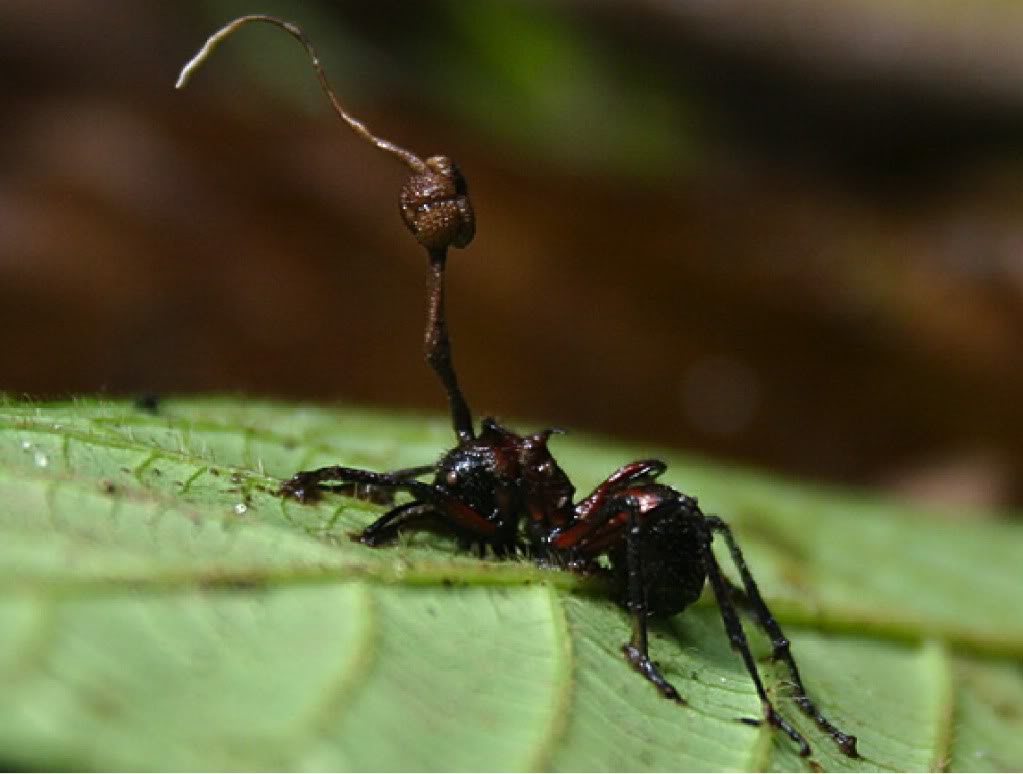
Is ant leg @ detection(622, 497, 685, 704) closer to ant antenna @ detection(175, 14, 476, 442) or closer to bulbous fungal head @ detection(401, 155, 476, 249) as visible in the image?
ant antenna @ detection(175, 14, 476, 442)

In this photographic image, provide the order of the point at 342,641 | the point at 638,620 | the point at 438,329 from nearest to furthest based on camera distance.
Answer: the point at 342,641 → the point at 638,620 → the point at 438,329

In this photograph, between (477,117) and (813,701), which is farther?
(477,117)

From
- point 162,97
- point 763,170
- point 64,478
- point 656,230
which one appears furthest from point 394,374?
point 64,478

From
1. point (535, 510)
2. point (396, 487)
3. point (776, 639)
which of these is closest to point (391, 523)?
point (396, 487)

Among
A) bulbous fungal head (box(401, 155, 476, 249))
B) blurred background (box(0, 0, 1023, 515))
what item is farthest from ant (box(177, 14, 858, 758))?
blurred background (box(0, 0, 1023, 515))

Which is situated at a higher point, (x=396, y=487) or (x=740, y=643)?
(x=396, y=487)

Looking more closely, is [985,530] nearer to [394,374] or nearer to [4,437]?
[394,374]

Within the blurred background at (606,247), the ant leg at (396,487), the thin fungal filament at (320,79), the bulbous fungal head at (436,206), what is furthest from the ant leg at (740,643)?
the blurred background at (606,247)

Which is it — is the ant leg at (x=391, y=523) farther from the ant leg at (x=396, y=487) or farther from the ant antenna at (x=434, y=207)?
the ant antenna at (x=434, y=207)

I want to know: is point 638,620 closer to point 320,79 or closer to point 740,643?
point 740,643
